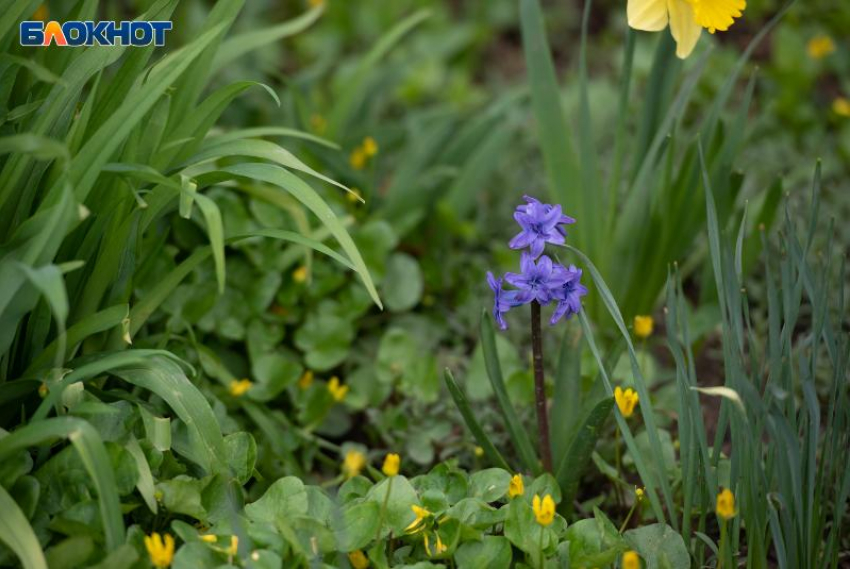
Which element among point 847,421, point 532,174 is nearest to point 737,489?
point 847,421

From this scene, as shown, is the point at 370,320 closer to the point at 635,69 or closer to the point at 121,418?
the point at 121,418

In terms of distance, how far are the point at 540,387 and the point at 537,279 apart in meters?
0.24

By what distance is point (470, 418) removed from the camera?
1.61m

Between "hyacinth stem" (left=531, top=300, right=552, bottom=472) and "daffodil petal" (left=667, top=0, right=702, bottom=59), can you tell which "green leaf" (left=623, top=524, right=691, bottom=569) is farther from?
"daffodil petal" (left=667, top=0, right=702, bottom=59)

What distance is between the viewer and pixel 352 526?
A: 1464mm

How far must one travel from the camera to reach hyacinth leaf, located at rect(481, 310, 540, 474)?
5.34ft

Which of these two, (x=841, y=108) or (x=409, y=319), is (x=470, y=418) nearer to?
(x=409, y=319)

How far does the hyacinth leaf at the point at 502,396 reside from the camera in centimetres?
163

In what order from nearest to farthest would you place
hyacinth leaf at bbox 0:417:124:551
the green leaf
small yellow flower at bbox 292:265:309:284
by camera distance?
hyacinth leaf at bbox 0:417:124:551 < the green leaf < small yellow flower at bbox 292:265:309:284

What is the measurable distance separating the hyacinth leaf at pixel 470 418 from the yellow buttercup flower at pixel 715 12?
0.74 metres

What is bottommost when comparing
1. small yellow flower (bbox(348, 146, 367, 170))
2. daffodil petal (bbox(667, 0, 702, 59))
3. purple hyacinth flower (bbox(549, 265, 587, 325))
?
purple hyacinth flower (bbox(549, 265, 587, 325))

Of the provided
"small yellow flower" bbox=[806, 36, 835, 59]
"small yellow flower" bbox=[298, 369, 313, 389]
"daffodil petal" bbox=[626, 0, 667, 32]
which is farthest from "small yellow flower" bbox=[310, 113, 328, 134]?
"small yellow flower" bbox=[806, 36, 835, 59]

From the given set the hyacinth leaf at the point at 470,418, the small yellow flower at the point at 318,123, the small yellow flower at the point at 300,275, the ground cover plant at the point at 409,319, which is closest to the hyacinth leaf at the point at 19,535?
the ground cover plant at the point at 409,319

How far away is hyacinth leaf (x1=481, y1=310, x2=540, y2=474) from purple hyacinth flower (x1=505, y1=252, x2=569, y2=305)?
0.41 feet
